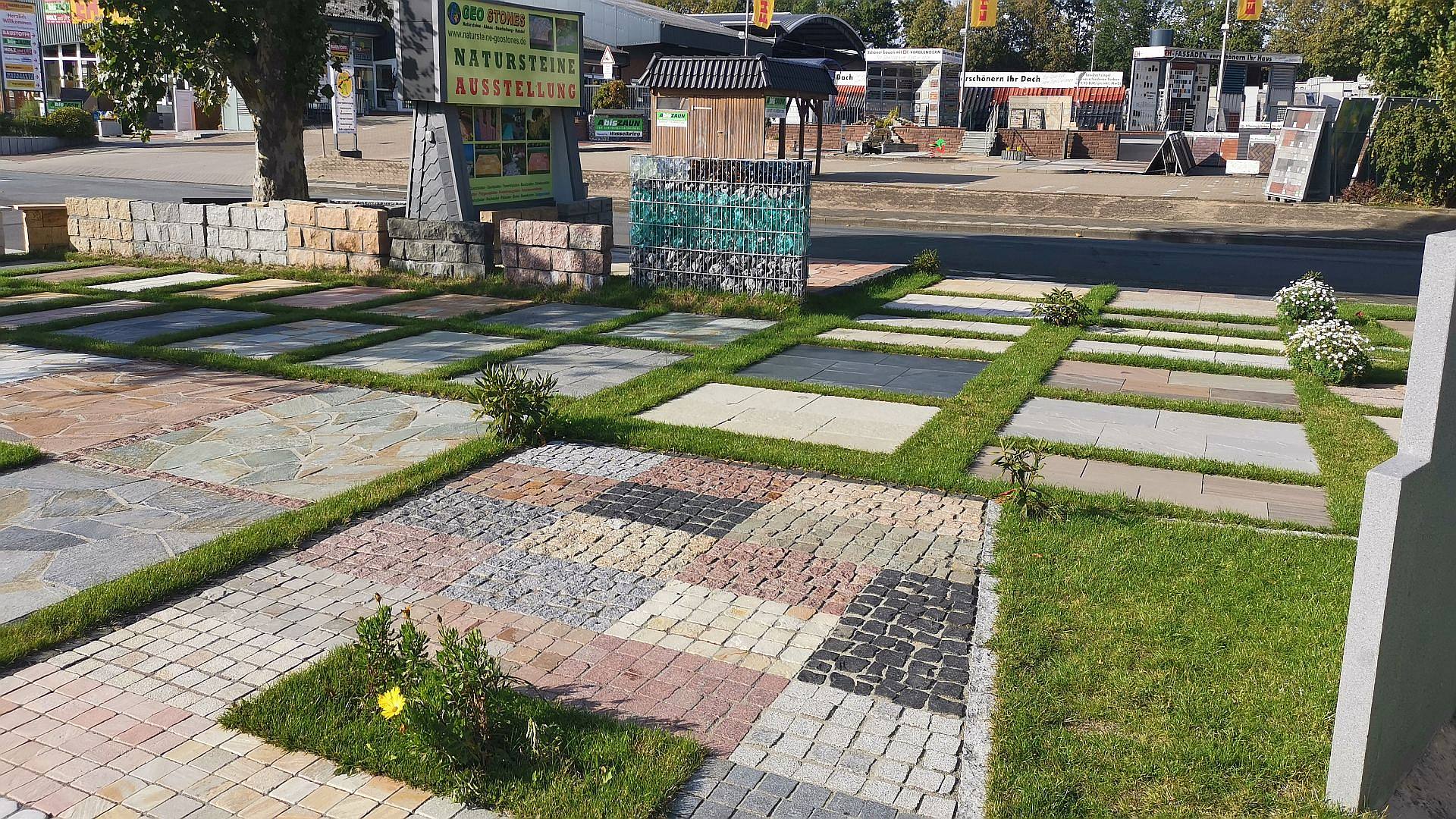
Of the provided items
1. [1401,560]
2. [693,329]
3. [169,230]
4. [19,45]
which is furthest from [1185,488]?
[19,45]

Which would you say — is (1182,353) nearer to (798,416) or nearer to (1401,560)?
(798,416)

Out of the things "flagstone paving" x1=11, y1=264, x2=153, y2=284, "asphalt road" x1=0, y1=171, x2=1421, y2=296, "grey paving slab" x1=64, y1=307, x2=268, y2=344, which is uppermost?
"asphalt road" x1=0, y1=171, x2=1421, y2=296

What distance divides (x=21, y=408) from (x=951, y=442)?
6651 millimetres

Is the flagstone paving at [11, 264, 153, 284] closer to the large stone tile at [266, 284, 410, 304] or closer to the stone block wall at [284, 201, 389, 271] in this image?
the stone block wall at [284, 201, 389, 271]

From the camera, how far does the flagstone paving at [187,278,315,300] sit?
13328 mm

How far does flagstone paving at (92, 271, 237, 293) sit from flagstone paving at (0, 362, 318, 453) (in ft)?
13.4

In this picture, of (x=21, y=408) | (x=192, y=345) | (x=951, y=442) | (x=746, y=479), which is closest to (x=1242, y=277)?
(x=951, y=442)

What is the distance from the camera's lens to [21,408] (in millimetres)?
8312

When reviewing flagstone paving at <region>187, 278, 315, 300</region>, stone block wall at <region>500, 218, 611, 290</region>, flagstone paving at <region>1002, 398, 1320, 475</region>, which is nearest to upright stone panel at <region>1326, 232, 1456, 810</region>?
flagstone paving at <region>1002, 398, 1320, 475</region>

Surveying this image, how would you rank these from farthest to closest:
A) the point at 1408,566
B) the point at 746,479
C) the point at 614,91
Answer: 1. the point at 614,91
2. the point at 746,479
3. the point at 1408,566

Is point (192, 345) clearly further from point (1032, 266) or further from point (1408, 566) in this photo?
point (1032, 266)

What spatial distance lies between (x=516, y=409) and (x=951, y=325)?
6.20 m

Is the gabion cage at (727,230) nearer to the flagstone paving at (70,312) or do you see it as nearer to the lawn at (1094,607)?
the lawn at (1094,607)

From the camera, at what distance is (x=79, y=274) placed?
49.0 ft
